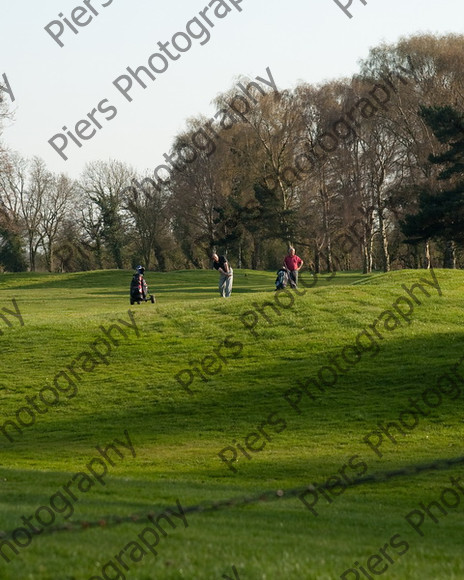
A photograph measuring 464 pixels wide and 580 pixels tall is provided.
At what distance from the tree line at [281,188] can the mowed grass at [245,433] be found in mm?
30018

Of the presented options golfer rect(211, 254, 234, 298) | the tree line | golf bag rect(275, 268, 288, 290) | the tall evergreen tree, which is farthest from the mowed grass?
the tree line

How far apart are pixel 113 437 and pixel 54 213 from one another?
295 ft

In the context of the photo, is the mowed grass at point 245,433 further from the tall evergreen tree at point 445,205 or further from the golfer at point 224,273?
the golfer at point 224,273

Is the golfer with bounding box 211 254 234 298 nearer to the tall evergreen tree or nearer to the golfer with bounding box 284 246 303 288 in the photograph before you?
the golfer with bounding box 284 246 303 288

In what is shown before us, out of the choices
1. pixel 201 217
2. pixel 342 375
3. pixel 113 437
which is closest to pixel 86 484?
pixel 113 437

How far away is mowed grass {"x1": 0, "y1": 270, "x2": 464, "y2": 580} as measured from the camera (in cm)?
857

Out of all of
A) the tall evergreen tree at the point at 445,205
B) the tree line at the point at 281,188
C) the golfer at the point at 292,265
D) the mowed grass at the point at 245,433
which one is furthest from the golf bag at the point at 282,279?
the tree line at the point at 281,188

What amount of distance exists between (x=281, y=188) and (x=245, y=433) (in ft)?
219

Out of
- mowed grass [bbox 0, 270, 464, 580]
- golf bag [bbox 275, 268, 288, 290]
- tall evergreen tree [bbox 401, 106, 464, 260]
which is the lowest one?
mowed grass [bbox 0, 270, 464, 580]

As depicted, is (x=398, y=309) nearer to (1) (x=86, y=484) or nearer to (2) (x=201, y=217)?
(1) (x=86, y=484)

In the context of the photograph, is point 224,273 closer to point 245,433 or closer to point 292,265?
point 292,265

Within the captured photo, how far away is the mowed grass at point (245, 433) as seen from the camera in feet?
28.1

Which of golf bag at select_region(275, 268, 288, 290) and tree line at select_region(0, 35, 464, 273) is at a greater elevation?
tree line at select_region(0, 35, 464, 273)

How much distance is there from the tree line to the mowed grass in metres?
30.0
